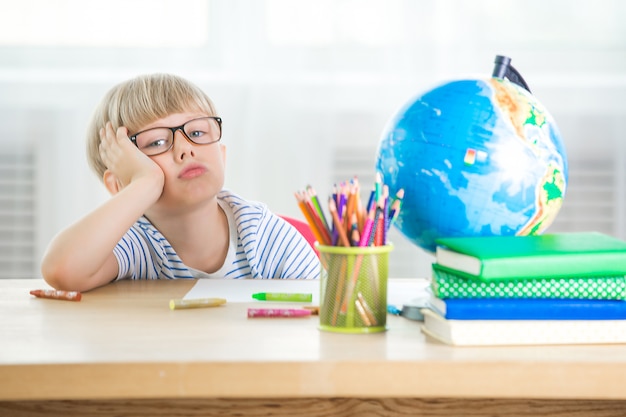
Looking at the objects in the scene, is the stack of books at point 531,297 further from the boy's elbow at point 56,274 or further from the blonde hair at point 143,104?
the blonde hair at point 143,104

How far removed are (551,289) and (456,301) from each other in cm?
11

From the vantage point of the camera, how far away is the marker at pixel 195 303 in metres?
1.14

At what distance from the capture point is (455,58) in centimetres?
300

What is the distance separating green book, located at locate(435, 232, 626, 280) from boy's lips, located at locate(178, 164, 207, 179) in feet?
1.95

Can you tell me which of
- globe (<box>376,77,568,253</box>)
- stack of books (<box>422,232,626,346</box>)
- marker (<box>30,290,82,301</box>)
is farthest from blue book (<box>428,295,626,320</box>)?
marker (<box>30,290,82,301</box>)

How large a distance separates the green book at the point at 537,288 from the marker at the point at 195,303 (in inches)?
13.5

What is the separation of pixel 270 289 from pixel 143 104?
1.39 ft

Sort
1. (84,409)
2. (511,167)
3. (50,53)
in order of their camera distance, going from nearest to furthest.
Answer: (84,409), (511,167), (50,53)

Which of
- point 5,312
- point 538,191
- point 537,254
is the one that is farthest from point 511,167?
point 5,312

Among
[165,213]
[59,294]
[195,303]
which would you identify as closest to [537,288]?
[195,303]

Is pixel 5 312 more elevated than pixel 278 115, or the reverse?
pixel 278 115

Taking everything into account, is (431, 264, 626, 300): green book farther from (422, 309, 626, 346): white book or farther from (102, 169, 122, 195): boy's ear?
(102, 169, 122, 195): boy's ear

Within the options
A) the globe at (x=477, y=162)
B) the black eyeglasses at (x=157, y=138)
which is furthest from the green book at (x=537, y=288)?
the black eyeglasses at (x=157, y=138)

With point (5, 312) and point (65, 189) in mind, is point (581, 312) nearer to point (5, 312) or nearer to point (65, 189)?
point (5, 312)
